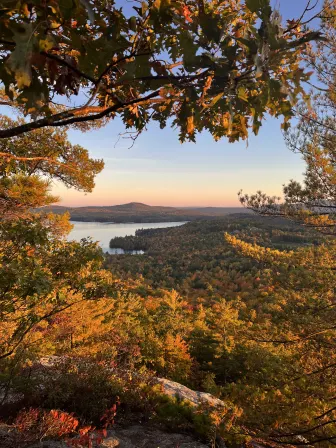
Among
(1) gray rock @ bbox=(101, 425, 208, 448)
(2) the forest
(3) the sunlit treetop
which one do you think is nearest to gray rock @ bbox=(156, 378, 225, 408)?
(2) the forest

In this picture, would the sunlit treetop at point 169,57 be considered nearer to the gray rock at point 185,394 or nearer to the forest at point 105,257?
→ the forest at point 105,257

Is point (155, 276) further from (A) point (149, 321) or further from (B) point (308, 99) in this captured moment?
(B) point (308, 99)

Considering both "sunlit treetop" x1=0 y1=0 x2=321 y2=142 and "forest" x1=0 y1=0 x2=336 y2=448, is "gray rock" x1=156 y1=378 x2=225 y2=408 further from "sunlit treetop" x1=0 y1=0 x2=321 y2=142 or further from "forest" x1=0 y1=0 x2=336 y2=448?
"sunlit treetop" x1=0 y1=0 x2=321 y2=142

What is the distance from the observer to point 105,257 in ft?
15.5

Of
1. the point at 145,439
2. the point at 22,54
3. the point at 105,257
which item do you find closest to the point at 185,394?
the point at 145,439

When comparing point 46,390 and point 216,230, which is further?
point 216,230

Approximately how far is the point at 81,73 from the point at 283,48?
814mm

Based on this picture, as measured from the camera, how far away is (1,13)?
2.78 feet

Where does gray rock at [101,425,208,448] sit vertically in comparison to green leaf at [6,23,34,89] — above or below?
below

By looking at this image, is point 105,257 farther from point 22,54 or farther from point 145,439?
point 22,54

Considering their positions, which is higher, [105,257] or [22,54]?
[22,54]

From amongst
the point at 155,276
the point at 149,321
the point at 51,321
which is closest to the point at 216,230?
the point at 155,276

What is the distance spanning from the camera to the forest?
3.24 feet

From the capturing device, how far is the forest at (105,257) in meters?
0.99
